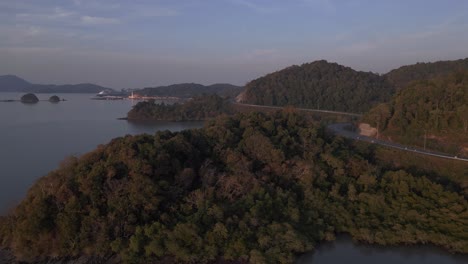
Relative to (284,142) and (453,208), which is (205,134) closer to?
(284,142)

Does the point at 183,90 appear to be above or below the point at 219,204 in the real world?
above

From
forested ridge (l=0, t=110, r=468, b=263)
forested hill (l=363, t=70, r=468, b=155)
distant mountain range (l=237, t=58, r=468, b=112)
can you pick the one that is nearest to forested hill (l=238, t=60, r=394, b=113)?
distant mountain range (l=237, t=58, r=468, b=112)

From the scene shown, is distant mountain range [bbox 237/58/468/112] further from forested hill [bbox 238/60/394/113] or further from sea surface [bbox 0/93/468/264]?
sea surface [bbox 0/93/468/264]

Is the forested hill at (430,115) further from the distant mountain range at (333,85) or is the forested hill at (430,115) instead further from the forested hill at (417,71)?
the forested hill at (417,71)

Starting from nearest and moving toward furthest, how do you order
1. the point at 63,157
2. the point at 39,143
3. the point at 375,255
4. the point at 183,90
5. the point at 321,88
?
the point at 375,255, the point at 63,157, the point at 39,143, the point at 321,88, the point at 183,90

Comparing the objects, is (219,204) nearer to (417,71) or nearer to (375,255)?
(375,255)

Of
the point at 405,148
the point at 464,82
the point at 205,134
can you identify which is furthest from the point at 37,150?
the point at 464,82

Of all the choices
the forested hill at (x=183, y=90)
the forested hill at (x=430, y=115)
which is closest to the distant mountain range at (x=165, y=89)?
the forested hill at (x=183, y=90)

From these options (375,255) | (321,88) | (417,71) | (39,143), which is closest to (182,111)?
(321,88)
